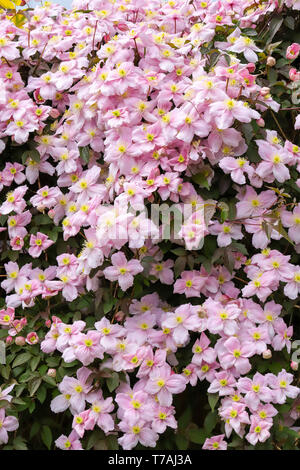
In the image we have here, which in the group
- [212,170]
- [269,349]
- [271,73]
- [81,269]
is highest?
[271,73]

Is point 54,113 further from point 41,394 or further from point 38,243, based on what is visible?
point 41,394

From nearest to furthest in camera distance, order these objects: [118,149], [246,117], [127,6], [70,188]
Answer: [246,117] < [118,149] < [70,188] < [127,6]

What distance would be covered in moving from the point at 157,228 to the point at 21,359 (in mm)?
558

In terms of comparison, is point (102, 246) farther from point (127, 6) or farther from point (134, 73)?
point (127, 6)

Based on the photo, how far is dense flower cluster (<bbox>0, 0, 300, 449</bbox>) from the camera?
1.75 meters

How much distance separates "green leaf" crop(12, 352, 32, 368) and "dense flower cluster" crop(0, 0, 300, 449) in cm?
5

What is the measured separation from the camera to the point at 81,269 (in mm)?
1844

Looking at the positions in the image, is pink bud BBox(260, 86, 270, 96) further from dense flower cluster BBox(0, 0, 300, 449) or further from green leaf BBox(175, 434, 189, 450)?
green leaf BBox(175, 434, 189, 450)

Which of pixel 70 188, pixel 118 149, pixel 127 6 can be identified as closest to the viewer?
pixel 118 149

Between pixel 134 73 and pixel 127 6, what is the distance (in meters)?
0.43

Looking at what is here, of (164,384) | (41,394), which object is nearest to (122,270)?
(164,384)

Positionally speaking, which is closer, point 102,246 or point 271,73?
point 102,246


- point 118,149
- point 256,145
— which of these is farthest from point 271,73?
point 118,149

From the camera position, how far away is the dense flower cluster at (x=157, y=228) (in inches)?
68.8
